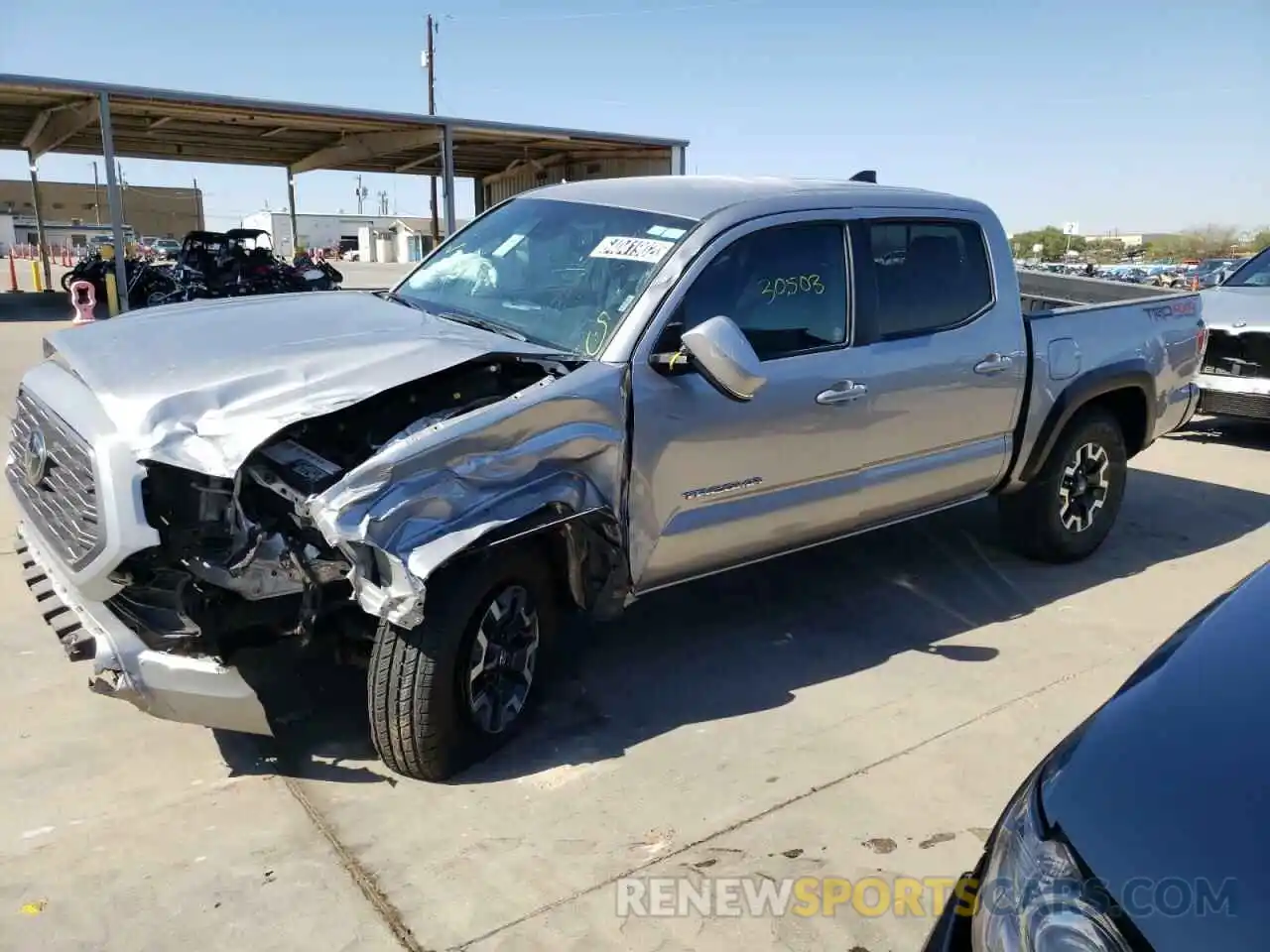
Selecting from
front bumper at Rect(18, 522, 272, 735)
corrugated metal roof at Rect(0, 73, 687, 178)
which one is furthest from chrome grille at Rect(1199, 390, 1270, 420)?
corrugated metal roof at Rect(0, 73, 687, 178)

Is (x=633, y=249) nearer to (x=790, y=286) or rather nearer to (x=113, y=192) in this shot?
(x=790, y=286)

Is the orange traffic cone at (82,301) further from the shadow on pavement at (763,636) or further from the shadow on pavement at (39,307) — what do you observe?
the shadow on pavement at (763,636)

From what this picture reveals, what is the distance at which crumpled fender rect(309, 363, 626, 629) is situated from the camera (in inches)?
112

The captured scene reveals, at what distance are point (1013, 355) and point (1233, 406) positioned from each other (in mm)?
5141

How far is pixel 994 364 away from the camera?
185 inches

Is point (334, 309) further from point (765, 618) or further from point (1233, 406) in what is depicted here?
point (1233, 406)

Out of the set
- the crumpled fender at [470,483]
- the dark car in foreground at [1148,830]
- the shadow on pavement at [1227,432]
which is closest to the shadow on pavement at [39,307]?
the shadow on pavement at [1227,432]

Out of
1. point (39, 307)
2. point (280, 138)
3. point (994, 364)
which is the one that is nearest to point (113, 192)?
point (39, 307)

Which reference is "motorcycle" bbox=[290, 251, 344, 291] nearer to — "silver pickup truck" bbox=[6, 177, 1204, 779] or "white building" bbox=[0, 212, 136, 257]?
"silver pickup truck" bbox=[6, 177, 1204, 779]

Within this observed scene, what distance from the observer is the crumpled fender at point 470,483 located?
2850 mm

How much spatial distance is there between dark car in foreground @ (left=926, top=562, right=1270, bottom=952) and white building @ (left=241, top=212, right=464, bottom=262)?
54501mm

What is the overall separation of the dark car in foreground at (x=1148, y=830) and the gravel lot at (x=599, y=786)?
3.78 ft

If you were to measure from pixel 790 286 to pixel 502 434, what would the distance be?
152cm

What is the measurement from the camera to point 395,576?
114 inches
